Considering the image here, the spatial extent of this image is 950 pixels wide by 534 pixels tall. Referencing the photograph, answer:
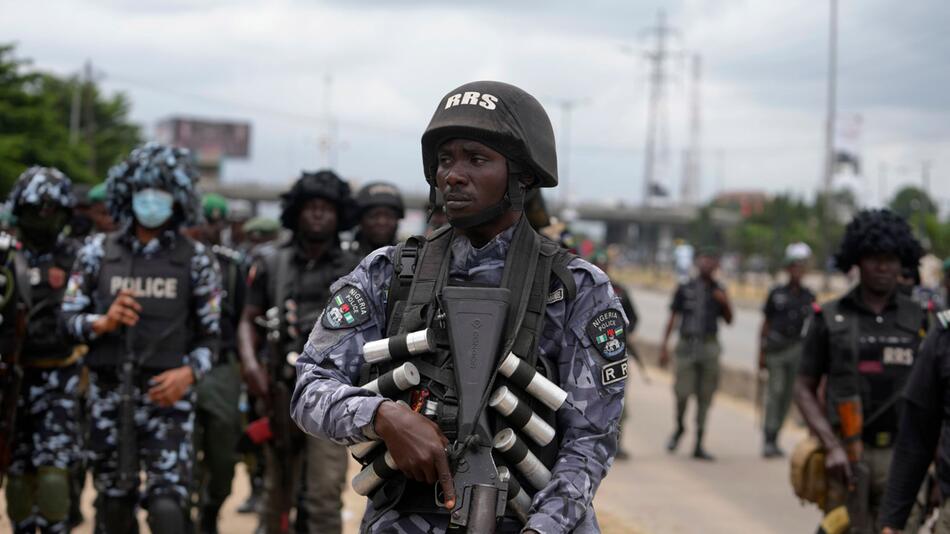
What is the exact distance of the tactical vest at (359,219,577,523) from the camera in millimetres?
3137

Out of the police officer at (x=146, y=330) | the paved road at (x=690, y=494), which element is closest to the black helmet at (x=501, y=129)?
the police officer at (x=146, y=330)

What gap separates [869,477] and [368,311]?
12.6ft

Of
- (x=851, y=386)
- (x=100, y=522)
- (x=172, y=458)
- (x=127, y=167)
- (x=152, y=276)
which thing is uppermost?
(x=127, y=167)

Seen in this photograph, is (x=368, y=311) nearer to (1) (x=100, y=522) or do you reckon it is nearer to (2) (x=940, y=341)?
(2) (x=940, y=341)

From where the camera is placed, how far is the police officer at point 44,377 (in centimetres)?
637

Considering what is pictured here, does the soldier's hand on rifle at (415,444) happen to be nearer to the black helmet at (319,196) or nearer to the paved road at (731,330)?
the black helmet at (319,196)

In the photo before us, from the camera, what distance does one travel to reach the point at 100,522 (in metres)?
6.24

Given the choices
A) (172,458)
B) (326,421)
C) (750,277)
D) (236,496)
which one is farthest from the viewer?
(750,277)

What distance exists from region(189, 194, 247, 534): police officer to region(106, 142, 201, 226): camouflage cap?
916 millimetres

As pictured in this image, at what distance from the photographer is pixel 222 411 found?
25.7 ft

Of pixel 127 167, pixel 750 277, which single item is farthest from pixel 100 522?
pixel 750 277

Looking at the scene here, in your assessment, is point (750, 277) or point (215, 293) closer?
point (215, 293)

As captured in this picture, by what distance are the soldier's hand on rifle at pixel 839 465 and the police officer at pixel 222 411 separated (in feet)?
11.8

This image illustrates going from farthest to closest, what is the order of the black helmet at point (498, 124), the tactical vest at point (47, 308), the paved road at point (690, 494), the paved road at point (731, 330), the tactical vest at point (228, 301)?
1. the paved road at point (731, 330)
2. the paved road at point (690, 494)
3. the tactical vest at point (228, 301)
4. the tactical vest at point (47, 308)
5. the black helmet at point (498, 124)
